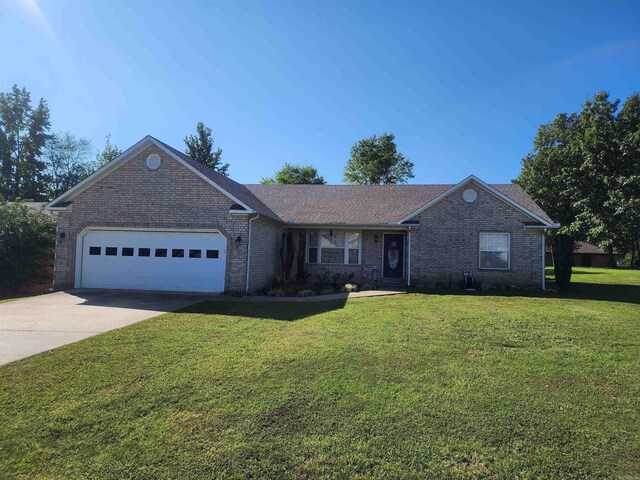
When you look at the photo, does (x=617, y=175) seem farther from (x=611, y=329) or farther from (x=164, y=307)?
(x=164, y=307)

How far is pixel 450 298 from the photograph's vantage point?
12.3 metres

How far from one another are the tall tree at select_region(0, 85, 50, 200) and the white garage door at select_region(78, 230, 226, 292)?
28.6 meters

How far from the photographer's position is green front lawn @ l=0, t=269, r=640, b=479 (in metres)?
3.24

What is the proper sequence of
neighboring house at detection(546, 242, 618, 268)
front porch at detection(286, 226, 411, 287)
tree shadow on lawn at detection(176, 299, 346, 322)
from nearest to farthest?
1. tree shadow on lawn at detection(176, 299, 346, 322)
2. front porch at detection(286, 226, 411, 287)
3. neighboring house at detection(546, 242, 618, 268)

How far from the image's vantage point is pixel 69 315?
9086 millimetres

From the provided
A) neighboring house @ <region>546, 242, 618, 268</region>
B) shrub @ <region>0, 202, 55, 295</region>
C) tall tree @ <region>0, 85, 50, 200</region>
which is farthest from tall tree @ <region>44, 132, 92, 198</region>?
neighboring house @ <region>546, 242, 618, 268</region>

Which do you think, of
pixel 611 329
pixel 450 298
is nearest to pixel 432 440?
pixel 611 329

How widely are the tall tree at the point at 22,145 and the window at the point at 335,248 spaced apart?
3254 cm

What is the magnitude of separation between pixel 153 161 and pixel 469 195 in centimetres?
1210

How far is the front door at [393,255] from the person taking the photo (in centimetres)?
1645

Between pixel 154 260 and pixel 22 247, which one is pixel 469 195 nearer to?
pixel 154 260

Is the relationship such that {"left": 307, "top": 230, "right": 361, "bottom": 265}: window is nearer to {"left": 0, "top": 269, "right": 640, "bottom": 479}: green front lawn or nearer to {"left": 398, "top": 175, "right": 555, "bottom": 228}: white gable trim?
{"left": 398, "top": 175, "right": 555, "bottom": 228}: white gable trim

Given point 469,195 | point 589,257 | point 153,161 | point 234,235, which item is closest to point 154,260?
point 234,235

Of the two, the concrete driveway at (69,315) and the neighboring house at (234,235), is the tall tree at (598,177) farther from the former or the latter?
the concrete driveway at (69,315)
